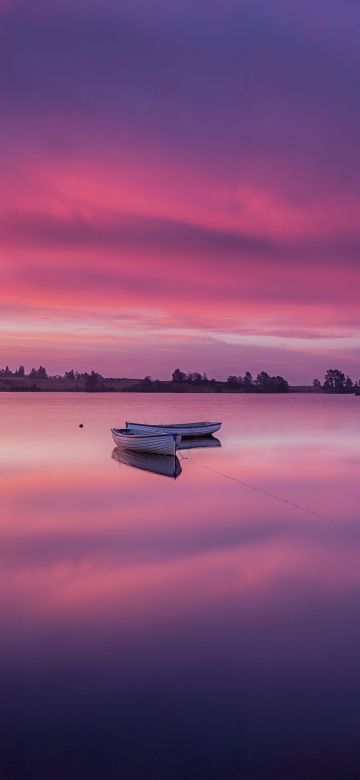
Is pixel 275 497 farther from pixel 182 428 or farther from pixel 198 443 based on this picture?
pixel 198 443

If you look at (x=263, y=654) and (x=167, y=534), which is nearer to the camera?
(x=263, y=654)

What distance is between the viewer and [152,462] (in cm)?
3809

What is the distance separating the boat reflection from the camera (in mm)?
50094

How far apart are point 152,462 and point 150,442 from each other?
171cm

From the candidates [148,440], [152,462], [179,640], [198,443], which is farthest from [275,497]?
[198,443]

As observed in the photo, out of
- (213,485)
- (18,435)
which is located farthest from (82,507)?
Answer: (18,435)

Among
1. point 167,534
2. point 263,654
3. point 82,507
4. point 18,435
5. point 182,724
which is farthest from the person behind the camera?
point 18,435

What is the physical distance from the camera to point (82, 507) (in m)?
23.0

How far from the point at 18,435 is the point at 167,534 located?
46.0 m

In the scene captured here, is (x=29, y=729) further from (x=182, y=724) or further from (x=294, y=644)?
(x=294, y=644)

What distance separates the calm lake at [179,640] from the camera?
643 centimetres

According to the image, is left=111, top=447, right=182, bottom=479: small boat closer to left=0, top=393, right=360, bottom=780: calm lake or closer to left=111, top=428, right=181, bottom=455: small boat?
left=111, top=428, right=181, bottom=455: small boat

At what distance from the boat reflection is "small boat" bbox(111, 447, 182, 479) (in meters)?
7.18

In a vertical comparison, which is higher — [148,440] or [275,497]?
[148,440]
